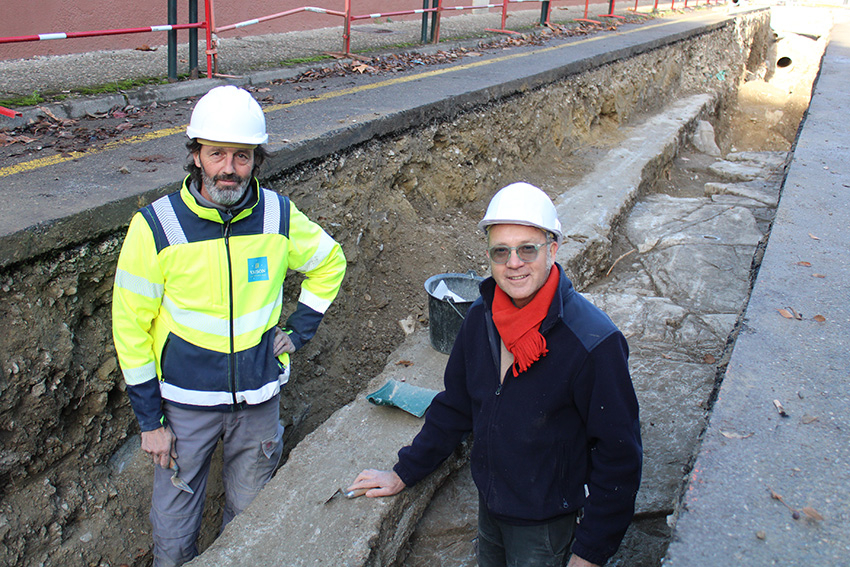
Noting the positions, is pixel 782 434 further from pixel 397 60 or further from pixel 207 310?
pixel 397 60

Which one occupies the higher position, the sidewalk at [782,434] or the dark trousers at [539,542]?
the sidewalk at [782,434]

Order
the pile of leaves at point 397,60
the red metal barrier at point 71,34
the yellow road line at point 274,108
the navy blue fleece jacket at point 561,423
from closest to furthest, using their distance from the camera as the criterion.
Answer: the navy blue fleece jacket at point 561,423 → the yellow road line at point 274,108 → the red metal barrier at point 71,34 → the pile of leaves at point 397,60

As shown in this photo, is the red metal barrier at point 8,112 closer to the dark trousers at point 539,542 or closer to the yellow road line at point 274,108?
the yellow road line at point 274,108

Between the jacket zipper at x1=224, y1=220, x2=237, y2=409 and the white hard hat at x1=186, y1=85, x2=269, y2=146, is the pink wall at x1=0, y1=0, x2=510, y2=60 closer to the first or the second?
the white hard hat at x1=186, y1=85, x2=269, y2=146

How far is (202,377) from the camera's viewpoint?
2791 millimetres

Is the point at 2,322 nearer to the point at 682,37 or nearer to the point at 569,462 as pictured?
the point at 569,462

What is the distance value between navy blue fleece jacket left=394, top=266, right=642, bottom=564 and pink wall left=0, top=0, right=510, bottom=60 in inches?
288

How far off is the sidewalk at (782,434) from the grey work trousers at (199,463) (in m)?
1.92

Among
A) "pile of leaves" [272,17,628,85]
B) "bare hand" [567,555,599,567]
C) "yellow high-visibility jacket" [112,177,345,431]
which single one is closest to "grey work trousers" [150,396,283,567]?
"yellow high-visibility jacket" [112,177,345,431]

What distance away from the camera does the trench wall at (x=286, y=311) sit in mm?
3076

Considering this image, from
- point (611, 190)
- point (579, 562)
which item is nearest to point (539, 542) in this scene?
point (579, 562)

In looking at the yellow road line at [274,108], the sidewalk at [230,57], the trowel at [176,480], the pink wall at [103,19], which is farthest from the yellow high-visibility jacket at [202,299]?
the pink wall at [103,19]

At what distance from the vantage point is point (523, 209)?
2.02 meters

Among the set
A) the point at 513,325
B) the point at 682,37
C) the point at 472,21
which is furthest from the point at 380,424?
the point at 682,37
